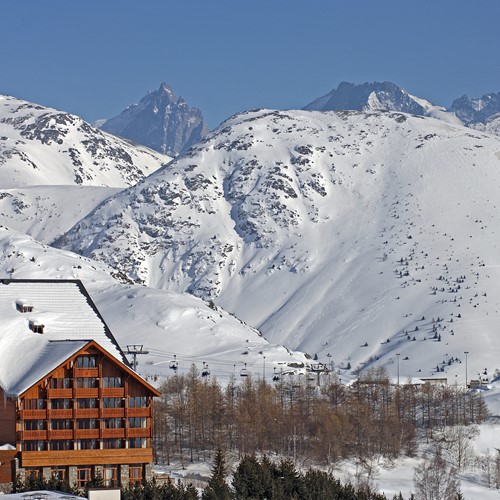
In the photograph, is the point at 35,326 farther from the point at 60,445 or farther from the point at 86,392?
the point at 60,445

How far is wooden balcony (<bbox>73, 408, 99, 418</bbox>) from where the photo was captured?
112312 millimetres

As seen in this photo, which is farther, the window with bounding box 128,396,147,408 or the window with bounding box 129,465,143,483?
the window with bounding box 128,396,147,408

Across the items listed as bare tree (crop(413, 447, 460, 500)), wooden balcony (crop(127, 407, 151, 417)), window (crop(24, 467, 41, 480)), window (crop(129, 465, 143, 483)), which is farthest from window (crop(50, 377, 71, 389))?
bare tree (crop(413, 447, 460, 500))

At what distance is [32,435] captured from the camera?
110 m

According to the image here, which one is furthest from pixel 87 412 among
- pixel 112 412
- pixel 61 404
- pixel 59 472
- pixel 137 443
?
pixel 59 472

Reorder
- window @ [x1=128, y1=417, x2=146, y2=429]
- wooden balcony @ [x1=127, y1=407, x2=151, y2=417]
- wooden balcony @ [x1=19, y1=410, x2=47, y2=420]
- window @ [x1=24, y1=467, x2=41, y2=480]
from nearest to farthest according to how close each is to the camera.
Result: window @ [x1=24, y1=467, x2=41, y2=480] → wooden balcony @ [x1=19, y1=410, x2=47, y2=420] → wooden balcony @ [x1=127, y1=407, x2=151, y2=417] → window @ [x1=128, y1=417, x2=146, y2=429]

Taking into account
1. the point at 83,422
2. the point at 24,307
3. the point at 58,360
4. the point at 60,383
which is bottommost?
the point at 83,422

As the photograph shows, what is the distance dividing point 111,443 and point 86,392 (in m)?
4.46

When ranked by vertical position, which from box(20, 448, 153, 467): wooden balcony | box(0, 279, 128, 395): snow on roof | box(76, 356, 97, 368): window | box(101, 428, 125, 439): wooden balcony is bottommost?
box(20, 448, 153, 467): wooden balcony

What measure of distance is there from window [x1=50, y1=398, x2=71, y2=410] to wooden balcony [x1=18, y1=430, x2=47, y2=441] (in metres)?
2.09

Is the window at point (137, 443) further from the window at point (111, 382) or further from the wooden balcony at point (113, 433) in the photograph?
the window at point (111, 382)

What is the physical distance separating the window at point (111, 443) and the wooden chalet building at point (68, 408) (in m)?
0.08

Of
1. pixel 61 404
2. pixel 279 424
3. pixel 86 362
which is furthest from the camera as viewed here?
pixel 279 424

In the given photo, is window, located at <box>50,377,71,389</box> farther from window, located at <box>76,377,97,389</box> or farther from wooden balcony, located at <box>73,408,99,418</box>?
wooden balcony, located at <box>73,408,99,418</box>
